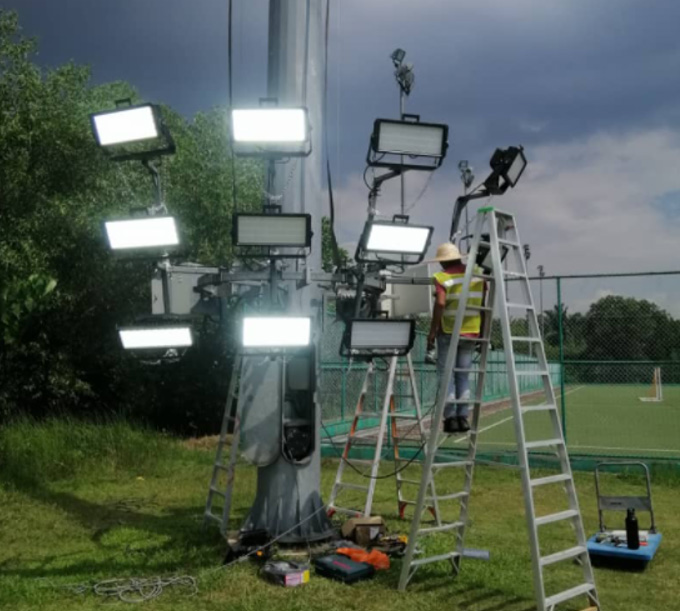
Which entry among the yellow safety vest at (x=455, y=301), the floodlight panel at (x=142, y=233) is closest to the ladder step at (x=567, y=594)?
the yellow safety vest at (x=455, y=301)

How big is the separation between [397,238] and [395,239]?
0.02 m

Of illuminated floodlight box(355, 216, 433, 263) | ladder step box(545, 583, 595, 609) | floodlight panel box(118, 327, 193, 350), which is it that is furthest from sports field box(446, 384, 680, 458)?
floodlight panel box(118, 327, 193, 350)

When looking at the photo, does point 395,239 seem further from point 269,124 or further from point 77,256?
point 77,256

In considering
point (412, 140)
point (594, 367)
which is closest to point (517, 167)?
point (412, 140)

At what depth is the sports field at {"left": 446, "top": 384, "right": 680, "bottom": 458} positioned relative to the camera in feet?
56.7

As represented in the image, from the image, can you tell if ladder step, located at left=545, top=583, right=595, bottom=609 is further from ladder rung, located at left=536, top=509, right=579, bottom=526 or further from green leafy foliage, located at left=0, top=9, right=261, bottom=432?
green leafy foliage, located at left=0, top=9, right=261, bottom=432

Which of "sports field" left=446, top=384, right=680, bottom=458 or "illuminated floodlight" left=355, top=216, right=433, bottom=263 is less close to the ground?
"illuminated floodlight" left=355, top=216, right=433, bottom=263

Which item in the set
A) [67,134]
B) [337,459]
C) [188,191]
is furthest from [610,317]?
[67,134]

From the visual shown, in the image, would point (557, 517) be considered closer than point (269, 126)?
Yes

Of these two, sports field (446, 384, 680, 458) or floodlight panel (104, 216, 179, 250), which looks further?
sports field (446, 384, 680, 458)

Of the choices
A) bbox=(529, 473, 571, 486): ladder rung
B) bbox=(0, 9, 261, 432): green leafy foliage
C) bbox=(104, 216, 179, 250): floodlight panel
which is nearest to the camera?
bbox=(529, 473, 571, 486): ladder rung

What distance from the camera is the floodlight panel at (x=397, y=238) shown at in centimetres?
571

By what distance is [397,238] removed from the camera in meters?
5.75

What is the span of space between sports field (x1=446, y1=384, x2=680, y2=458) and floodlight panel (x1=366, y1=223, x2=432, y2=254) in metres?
8.25
